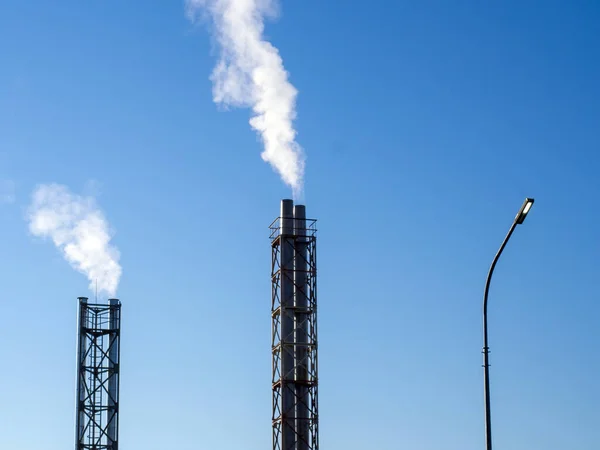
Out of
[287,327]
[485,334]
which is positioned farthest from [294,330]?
[485,334]

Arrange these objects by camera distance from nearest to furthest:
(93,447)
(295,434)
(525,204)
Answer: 1. (525,204)
2. (295,434)
3. (93,447)

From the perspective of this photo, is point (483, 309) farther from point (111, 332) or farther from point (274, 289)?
point (111, 332)

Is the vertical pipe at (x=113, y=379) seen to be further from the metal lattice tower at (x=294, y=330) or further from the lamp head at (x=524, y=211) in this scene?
the lamp head at (x=524, y=211)

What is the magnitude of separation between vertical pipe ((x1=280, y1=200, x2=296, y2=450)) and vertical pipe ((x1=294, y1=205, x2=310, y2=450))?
26cm

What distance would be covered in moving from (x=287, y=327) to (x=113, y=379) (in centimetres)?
1345

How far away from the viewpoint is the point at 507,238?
30.1m

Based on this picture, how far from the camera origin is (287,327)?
58.0 meters

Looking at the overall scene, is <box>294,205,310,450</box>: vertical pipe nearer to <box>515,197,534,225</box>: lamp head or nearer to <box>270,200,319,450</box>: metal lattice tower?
<box>270,200,319,450</box>: metal lattice tower

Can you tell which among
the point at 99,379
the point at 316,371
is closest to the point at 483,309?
the point at 316,371

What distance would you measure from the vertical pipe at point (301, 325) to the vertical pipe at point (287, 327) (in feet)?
0.86

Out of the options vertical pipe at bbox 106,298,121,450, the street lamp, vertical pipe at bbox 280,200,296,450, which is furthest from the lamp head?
vertical pipe at bbox 106,298,121,450

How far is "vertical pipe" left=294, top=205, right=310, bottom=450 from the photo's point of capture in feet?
188

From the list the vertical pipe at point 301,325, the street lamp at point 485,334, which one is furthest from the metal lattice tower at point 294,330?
the street lamp at point 485,334

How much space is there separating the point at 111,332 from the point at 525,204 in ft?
137
